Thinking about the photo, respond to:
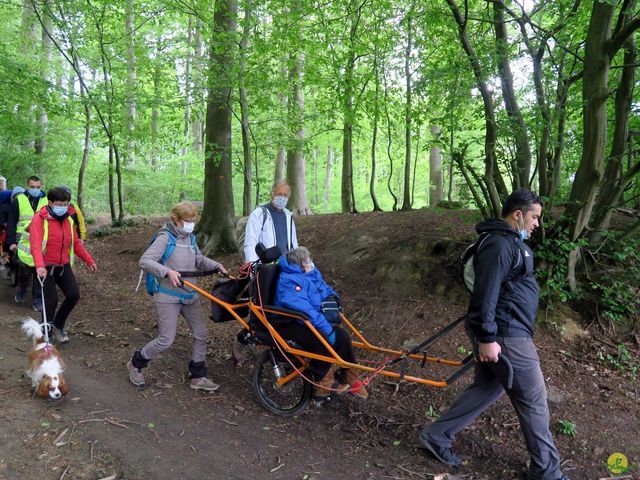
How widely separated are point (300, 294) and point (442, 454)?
1.77 meters

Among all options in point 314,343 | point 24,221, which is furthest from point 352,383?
point 24,221

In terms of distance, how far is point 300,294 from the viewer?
407 cm

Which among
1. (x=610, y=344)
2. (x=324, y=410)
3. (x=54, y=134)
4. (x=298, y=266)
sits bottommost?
(x=324, y=410)

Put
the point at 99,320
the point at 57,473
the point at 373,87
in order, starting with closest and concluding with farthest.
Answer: the point at 57,473, the point at 99,320, the point at 373,87

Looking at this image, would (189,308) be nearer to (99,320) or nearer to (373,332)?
(373,332)

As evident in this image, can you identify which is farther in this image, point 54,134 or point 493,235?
point 54,134

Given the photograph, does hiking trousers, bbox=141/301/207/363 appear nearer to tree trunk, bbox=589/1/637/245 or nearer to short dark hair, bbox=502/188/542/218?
short dark hair, bbox=502/188/542/218

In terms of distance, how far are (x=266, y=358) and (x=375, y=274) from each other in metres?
3.26

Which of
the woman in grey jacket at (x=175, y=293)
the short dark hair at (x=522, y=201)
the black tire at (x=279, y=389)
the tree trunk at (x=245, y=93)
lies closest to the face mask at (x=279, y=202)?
the woman in grey jacket at (x=175, y=293)

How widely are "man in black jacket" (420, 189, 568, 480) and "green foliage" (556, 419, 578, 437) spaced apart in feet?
2.68

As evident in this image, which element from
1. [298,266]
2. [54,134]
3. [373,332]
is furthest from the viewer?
[54,134]

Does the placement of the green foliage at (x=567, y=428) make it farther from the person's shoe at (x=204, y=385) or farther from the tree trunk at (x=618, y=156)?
the person's shoe at (x=204, y=385)

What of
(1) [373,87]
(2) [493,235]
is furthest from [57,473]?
(1) [373,87]

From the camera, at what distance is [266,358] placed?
14.4ft
